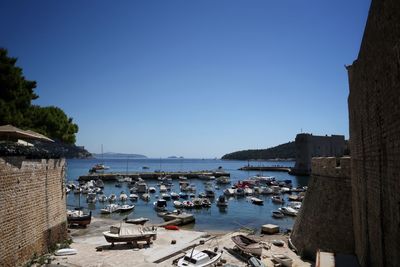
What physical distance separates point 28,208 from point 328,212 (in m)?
15.8

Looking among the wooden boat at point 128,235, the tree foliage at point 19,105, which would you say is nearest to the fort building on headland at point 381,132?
the wooden boat at point 128,235

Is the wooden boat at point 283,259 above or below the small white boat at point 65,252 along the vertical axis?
below

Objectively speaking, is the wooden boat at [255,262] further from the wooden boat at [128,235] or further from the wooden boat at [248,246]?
the wooden boat at [128,235]

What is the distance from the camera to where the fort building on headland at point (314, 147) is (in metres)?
95.5

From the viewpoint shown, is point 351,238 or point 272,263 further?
point 272,263

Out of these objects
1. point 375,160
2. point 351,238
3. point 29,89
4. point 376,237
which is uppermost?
point 29,89

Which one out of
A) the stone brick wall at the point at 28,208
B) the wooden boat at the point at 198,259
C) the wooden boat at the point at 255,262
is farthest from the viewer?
the wooden boat at the point at 255,262

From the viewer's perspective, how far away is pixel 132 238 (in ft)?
72.5

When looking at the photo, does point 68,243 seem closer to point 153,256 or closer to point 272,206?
point 153,256

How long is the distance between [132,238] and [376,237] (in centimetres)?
1567

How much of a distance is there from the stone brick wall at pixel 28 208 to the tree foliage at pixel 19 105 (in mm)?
6942

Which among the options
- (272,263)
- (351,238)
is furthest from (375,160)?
(272,263)

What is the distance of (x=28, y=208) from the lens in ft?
58.6

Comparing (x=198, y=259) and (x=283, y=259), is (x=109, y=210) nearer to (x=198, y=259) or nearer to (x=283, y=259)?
(x=198, y=259)
